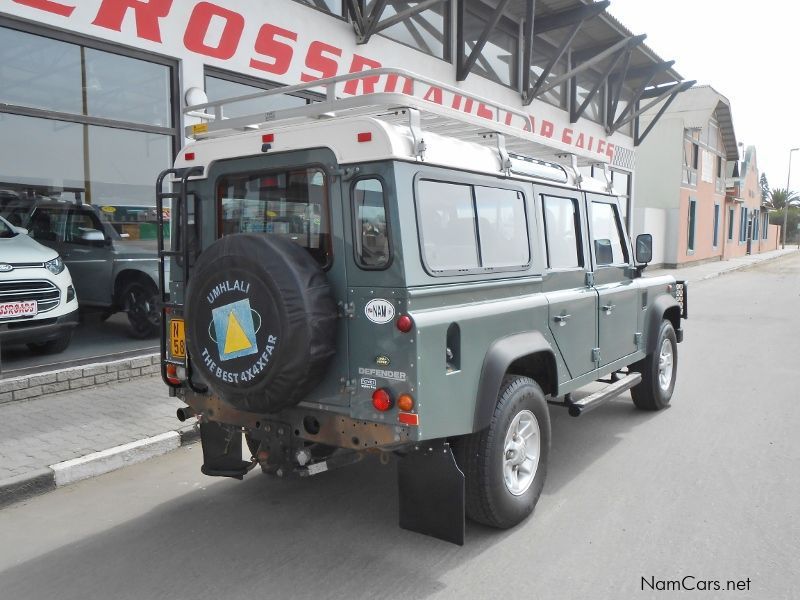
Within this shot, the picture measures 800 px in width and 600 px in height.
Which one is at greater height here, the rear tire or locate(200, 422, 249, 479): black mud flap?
the rear tire

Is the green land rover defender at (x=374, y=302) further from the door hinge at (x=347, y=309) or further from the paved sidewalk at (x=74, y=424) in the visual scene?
the paved sidewalk at (x=74, y=424)

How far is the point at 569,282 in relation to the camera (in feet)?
15.5

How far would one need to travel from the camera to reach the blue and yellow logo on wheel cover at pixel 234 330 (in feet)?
10.9

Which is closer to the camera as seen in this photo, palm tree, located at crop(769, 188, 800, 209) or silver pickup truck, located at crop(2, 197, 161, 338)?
silver pickup truck, located at crop(2, 197, 161, 338)

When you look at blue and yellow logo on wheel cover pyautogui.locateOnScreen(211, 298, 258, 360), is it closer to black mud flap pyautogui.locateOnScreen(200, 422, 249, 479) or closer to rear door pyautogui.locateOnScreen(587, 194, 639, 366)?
black mud flap pyautogui.locateOnScreen(200, 422, 249, 479)

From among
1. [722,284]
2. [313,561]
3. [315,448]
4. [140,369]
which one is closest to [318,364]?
[315,448]

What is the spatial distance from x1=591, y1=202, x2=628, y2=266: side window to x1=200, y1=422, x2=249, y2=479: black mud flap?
9.93 feet

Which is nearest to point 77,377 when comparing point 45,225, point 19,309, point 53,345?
point 53,345

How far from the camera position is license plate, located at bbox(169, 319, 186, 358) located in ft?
13.5

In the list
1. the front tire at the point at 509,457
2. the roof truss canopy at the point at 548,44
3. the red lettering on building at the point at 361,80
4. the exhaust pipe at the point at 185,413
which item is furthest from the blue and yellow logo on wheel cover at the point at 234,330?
the roof truss canopy at the point at 548,44

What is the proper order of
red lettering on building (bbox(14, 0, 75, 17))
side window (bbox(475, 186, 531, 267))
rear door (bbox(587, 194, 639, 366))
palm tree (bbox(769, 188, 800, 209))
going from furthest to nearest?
1. palm tree (bbox(769, 188, 800, 209))
2. red lettering on building (bbox(14, 0, 75, 17))
3. rear door (bbox(587, 194, 639, 366))
4. side window (bbox(475, 186, 531, 267))

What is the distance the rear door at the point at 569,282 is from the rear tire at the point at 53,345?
5.07m

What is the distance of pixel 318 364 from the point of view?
3279 millimetres
